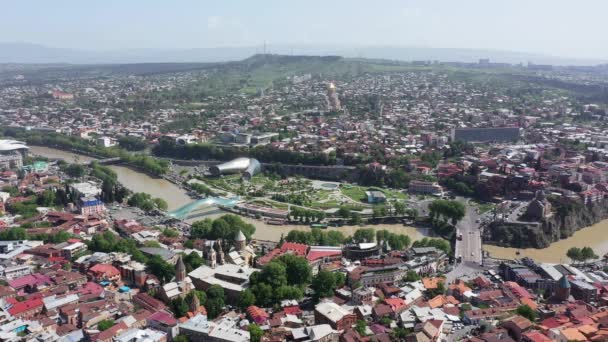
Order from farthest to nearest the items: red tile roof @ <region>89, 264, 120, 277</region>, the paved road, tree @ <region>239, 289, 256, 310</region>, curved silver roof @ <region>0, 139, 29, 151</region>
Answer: curved silver roof @ <region>0, 139, 29, 151</region> < the paved road < red tile roof @ <region>89, 264, 120, 277</region> < tree @ <region>239, 289, 256, 310</region>

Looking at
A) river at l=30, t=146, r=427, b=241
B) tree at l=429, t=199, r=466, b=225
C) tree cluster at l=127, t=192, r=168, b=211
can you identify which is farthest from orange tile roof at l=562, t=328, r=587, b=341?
tree cluster at l=127, t=192, r=168, b=211

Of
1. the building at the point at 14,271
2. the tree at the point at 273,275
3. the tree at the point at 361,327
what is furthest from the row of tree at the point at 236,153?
the tree at the point at 361,327

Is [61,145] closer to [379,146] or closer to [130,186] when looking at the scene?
[130,186]

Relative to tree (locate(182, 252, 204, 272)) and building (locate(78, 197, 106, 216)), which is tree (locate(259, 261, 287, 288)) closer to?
tree (locate(182, 252, 204, 272))

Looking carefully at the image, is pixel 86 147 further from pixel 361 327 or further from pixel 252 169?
pixel 361 327

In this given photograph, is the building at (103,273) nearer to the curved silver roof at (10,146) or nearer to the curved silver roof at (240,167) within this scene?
the curved silver roof at (240,167)

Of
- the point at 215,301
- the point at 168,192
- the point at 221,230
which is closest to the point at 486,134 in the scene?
the point at 168,192

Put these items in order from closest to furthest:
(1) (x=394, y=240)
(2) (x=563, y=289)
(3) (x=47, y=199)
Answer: (2) (x=563, y=289) < (1) (x=394, y=240) < (3) (x=47, y=199)

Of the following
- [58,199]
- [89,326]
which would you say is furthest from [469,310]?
[58,199]
